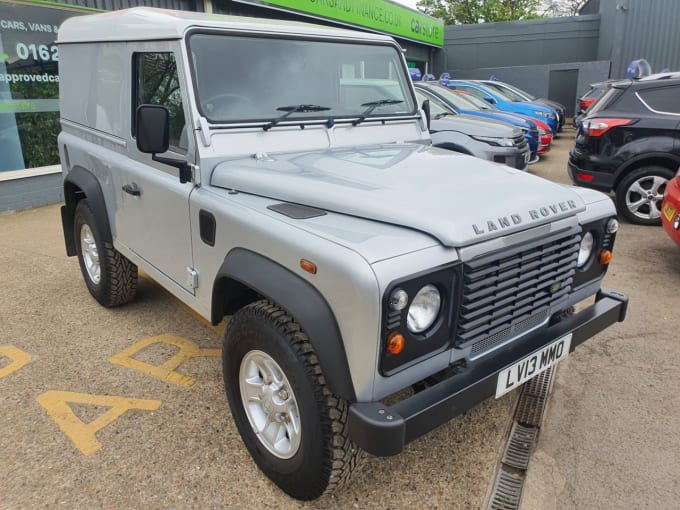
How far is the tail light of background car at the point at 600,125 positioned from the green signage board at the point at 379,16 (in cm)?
773

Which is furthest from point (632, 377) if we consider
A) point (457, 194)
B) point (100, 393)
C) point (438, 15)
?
point (438, 15)

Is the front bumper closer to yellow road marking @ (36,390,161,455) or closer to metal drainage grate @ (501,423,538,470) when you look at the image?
metal drainage grate @ (501,423,538,470)

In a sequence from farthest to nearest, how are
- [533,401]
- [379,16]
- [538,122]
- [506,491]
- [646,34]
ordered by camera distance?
[646,34]
[379,16]
[538,122]
[533,401]
[506,491]

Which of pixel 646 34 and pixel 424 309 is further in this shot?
pixel 646 34

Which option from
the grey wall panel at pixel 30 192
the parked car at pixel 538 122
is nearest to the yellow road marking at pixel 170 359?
the grey wall panel at pixel 30 192

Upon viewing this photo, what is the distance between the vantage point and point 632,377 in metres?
3.33

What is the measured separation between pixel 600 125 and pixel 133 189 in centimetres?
549

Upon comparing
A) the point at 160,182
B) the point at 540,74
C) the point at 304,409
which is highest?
the point at 540,74

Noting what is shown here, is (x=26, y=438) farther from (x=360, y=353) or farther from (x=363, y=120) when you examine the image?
(x=363, y=120)

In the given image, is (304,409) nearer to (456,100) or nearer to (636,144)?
(636,144)

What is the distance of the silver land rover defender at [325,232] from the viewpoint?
1932 millimetres

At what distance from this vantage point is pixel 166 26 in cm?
285

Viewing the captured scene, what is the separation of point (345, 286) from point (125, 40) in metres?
2.38

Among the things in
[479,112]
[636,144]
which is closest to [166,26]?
[636,144]
